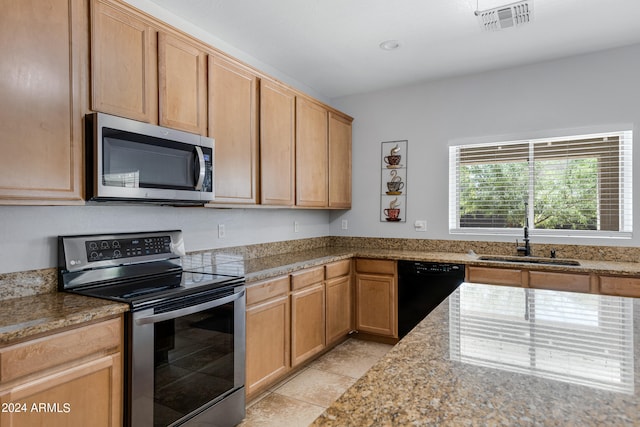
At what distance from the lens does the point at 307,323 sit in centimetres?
304

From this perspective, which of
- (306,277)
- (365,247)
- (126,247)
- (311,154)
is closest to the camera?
(126,247)

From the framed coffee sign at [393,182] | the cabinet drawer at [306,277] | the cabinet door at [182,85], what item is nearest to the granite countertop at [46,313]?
the cabinet door at [182,85]

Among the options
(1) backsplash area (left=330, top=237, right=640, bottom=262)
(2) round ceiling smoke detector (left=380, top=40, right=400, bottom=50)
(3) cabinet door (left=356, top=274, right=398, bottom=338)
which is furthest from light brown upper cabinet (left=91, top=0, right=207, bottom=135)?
(1) backsplash area (left=330, top=237, right=640, bottom=262)

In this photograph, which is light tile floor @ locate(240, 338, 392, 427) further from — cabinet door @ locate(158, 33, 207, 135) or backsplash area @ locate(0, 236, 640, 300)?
cabinet door @ locate(158, 33, 207, 135)

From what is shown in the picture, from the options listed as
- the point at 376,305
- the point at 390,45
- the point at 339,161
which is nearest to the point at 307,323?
the point at 376,305

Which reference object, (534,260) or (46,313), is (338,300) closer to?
(534,260)

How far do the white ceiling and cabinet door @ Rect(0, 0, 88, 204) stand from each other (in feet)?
3.09

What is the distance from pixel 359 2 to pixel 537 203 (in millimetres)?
2475

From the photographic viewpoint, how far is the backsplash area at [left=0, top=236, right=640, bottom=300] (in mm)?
1794

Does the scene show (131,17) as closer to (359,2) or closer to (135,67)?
(135,67)

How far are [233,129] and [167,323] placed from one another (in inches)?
56.4

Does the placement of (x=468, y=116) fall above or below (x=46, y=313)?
above

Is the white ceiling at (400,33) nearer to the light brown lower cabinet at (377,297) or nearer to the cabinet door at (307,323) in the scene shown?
the light brown lower cabinet at (377,297)

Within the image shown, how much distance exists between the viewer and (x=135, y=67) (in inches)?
79.1
